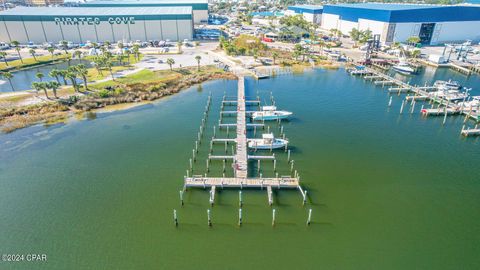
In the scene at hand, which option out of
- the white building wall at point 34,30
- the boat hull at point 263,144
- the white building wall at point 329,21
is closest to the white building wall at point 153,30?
the white building wall at point 34,30

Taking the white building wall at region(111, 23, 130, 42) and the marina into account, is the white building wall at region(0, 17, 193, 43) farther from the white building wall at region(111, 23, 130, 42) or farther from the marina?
the marina

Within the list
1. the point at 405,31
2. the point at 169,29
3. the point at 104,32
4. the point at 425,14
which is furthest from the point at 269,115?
the point at 425,14

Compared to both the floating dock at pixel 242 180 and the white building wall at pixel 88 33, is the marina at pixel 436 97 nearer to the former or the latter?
the floating dock at pixel 242 180

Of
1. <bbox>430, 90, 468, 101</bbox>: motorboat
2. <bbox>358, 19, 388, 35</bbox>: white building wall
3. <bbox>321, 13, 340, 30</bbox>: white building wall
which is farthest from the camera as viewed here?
<bbox>321, 13, 340, 30</bbox>: white building wall

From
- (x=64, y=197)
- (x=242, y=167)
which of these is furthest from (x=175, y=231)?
(x=64, y=197)

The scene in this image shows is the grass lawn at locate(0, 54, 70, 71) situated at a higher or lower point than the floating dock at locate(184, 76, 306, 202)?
higher

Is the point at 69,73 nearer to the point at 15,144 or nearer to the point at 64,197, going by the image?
the point at 15,144

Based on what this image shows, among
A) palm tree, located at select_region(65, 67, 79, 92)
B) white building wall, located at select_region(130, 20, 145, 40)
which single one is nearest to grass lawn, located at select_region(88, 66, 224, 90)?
palm tree, located at select_region(65, 67, 79, 92)
